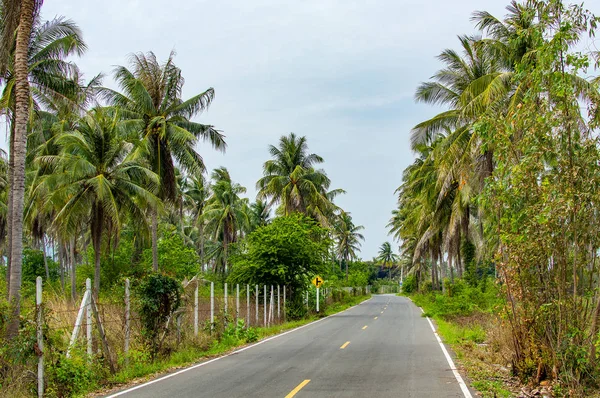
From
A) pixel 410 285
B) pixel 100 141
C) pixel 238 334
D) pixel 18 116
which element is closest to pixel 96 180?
pixel 100 141

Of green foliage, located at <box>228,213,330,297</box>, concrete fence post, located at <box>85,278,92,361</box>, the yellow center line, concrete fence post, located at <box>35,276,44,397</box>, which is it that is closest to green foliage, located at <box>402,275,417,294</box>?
green foliage, located at <box>228,213,330,297</box>

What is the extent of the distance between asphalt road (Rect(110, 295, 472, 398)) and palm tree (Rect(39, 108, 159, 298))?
9.70 metres

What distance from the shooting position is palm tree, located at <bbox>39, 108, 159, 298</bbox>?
2325 centimetres

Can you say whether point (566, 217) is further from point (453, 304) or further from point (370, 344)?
point (453, 304)

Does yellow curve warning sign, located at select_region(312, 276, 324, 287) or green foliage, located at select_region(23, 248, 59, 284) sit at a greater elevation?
green foliage, located at select_region(23, 248, 59, 284)

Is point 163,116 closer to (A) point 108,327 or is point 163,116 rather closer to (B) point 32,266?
(A) point 108,327

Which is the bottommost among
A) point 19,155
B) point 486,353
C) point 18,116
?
point 486,353

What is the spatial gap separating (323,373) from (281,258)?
19284mm

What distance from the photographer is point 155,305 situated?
1383 cm

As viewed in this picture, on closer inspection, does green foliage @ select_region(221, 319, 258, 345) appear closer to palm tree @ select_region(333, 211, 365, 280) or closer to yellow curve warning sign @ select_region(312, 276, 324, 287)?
yellow curve warning sign @ select_region(312, 276, 324, 287)

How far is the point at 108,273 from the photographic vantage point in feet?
115

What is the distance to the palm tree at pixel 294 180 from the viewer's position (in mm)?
42250

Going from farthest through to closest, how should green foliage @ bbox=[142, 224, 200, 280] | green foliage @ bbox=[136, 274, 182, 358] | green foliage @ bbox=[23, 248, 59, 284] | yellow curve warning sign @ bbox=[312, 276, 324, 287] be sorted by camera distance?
green foliage @ bbox=[23, 248, 59, 284] → green foliage @ bbox=[142, 224, 200, 280] → yellow curve warning sign @ bbox=[312, 276, 324, 287] → green foliage @ bbox=[136, 274, 182, 358]

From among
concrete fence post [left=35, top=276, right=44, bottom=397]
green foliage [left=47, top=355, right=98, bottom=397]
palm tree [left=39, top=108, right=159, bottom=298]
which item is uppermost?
palm tree [left=39, top=108, right=159, bottom=298]
